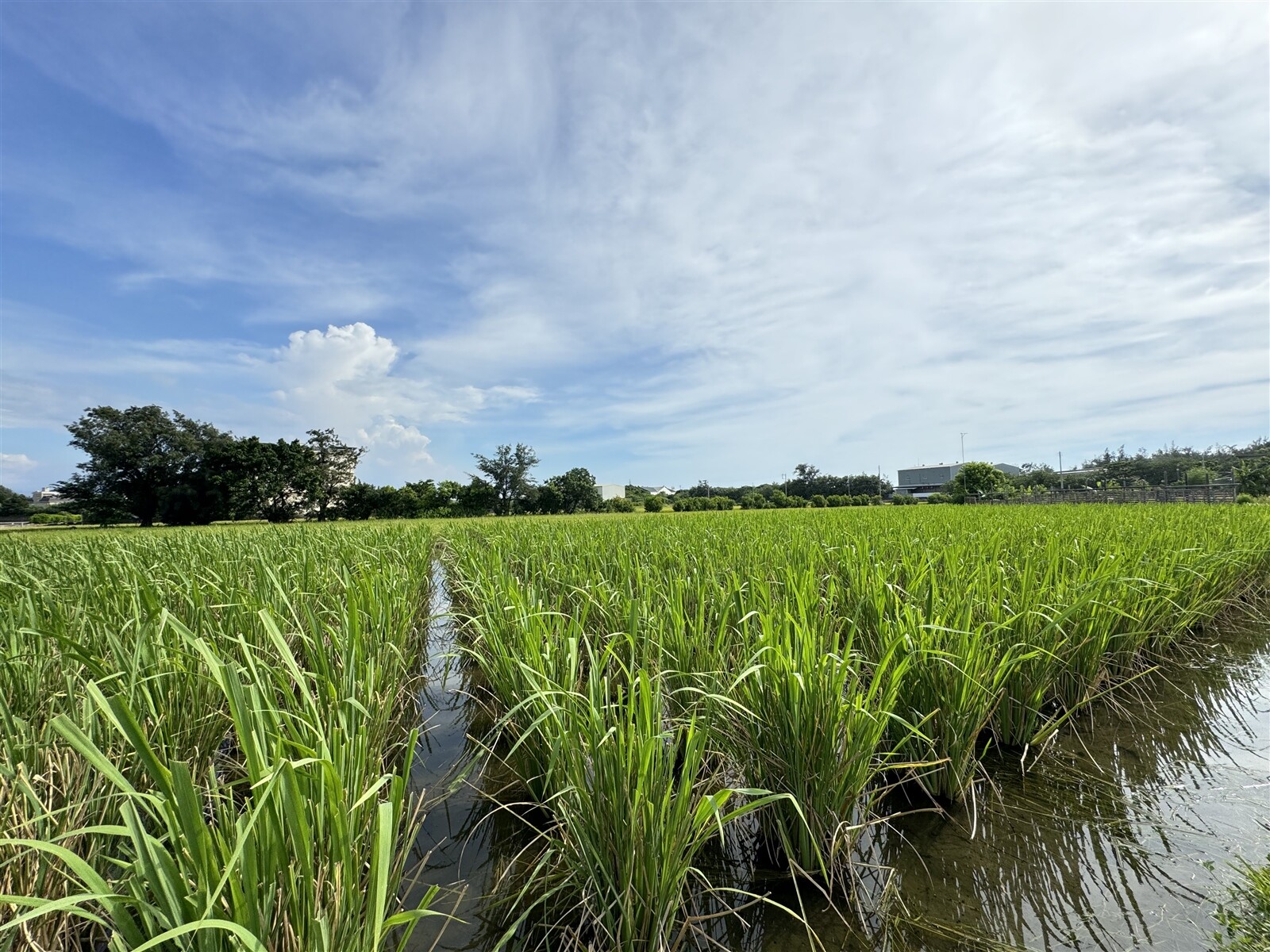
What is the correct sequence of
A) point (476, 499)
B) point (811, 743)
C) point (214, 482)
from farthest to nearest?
1. point (476, 499)
2. point (214, 482)
3. point (811, 743)

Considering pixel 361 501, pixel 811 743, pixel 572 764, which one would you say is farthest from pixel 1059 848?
pixel 361 501

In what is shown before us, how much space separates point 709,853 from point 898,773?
1.01m

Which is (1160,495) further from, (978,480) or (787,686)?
(787,686)

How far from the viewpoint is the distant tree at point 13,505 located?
58531 mm

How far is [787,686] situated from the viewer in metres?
1.86

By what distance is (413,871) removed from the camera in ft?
6.71

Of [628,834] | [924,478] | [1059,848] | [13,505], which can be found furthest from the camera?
[924,478]

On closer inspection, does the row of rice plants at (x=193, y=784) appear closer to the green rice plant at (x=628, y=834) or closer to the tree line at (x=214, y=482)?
the green rice plant at (x=628, y=834)

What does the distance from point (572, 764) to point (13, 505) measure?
289 feet

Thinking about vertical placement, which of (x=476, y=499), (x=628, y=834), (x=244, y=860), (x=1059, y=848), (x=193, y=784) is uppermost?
(x=476, y=499)

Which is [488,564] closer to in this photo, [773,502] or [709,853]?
[709,853]

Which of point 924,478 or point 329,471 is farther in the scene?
point 924,478

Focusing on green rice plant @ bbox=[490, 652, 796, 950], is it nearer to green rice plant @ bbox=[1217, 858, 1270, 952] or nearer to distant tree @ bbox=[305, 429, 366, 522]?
green rice plant @ bbox=[1217, 858, 1270, 952]

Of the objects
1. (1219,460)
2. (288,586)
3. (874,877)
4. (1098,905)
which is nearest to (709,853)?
(874,877)
